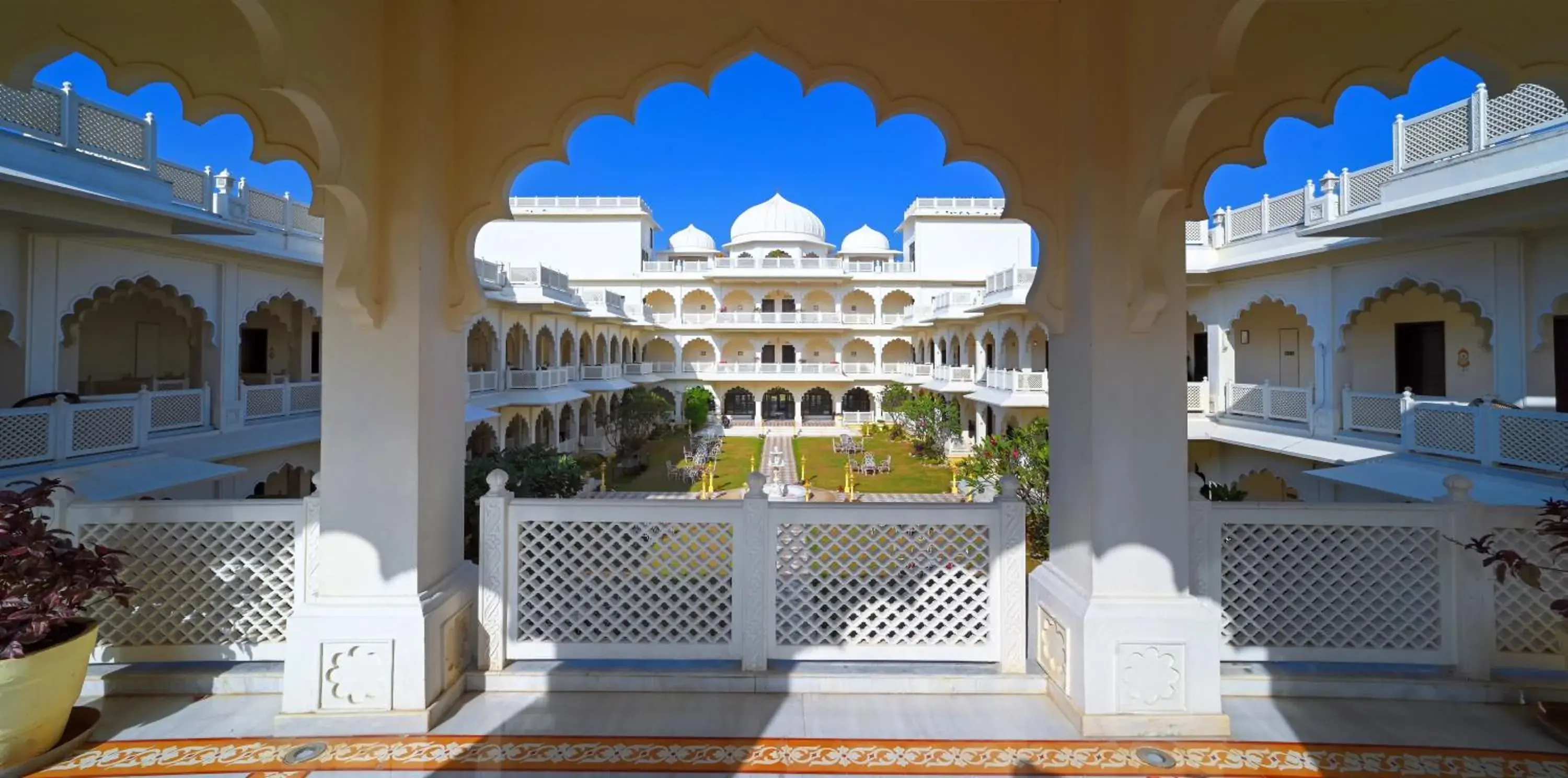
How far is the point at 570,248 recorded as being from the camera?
32250mm

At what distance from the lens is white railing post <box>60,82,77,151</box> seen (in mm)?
7004

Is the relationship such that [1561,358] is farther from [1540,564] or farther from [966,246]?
[966,246]

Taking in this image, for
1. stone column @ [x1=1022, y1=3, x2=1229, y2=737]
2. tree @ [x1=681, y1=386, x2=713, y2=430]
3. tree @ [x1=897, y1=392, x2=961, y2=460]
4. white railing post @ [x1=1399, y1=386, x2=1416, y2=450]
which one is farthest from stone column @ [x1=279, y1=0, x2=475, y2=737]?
tree @ [x1=681, y1=386, x2=713, y2=430]

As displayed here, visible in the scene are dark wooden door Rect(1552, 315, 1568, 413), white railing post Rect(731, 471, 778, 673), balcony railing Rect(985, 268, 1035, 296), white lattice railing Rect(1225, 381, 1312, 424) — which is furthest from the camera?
balcony railing Rect(985, 268, 1035, 296)

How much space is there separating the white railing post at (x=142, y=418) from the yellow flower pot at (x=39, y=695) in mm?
7503

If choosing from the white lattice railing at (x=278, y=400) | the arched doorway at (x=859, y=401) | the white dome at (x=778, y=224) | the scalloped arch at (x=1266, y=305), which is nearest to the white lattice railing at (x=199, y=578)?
the white lattice railing at (x=278, y=400)

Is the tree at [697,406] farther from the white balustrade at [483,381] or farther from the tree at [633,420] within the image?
the white balustrade at [483,381]

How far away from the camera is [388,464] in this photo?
9.34ft

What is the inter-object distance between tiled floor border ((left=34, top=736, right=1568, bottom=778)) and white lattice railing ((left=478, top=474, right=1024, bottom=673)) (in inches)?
20.1

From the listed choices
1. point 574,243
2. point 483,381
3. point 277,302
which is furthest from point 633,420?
point 574,243

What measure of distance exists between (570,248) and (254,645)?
1216 inches

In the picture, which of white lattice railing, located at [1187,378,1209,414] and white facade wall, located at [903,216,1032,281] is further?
white facade wall, located at [903,216,1032,281]

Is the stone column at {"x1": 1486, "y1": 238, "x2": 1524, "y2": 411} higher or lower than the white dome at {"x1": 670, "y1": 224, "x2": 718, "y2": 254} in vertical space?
lower

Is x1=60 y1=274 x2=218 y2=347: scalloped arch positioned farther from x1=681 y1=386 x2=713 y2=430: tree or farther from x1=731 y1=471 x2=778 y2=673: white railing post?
x1=681 y1=386 x2=713 y2=430: tree
